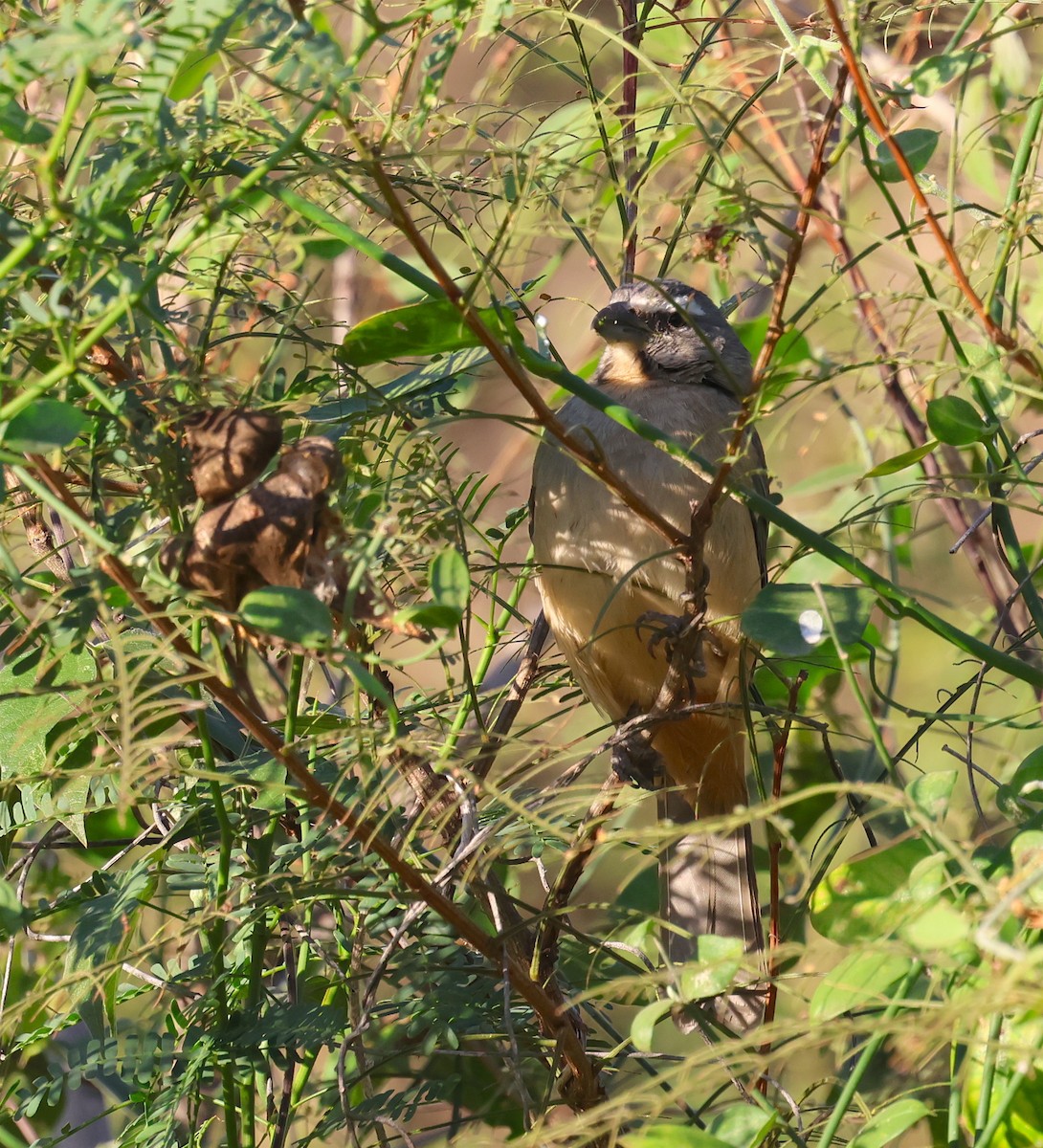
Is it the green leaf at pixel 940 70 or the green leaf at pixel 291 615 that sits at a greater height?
the green leaf at pixel 940 70

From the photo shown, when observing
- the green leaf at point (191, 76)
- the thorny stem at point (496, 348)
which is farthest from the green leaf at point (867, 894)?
the green leaf at point (191, 76)

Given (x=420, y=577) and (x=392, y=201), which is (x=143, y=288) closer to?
(x=392, y=201)

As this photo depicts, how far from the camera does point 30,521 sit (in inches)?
87.5

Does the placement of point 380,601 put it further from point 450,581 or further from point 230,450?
point 230,450

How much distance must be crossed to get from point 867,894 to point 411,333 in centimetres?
98

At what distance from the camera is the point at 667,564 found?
10.4 ft

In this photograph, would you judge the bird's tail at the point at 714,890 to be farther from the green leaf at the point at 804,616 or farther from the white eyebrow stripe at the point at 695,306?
the green leaf at the point at 804,616

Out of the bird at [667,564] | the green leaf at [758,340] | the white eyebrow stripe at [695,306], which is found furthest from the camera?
the white eyebrow stripe at [695,306]

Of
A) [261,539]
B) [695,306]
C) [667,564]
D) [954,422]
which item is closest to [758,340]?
[695,306]

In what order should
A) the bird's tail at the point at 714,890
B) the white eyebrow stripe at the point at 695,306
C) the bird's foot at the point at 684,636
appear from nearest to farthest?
the bird's foot at the point at 684,636, the bird's tail at the point at 714,890, the white eyebrow stripe at the point at 695,306

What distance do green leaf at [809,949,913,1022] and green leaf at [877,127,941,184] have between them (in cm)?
99

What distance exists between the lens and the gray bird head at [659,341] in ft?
11.6

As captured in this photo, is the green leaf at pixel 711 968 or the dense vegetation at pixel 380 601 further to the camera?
the green leaf at pixel 711 968

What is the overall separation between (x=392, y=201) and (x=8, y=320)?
57cm
